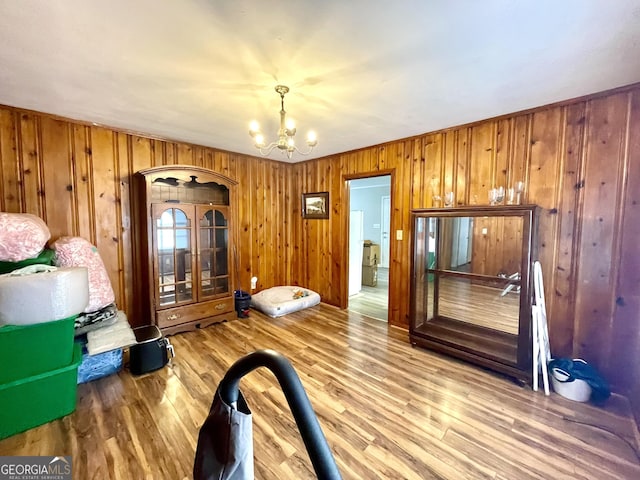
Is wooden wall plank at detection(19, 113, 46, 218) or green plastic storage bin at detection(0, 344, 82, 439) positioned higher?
wooden wall plank at detection(19, 113, 46, 218)

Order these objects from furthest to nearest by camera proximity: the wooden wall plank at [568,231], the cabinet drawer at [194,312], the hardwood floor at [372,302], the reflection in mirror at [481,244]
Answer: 1. the hardwood floor at [372,302]
2. the cabinet drawer at [194,312]
3. the reflection in mirror at [481,244]
4. the wooden wall plank at [568,231]

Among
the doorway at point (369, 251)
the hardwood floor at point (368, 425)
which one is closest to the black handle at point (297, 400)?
the hardwood floor at point (368, 425)

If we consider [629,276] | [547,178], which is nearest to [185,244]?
[547,178]

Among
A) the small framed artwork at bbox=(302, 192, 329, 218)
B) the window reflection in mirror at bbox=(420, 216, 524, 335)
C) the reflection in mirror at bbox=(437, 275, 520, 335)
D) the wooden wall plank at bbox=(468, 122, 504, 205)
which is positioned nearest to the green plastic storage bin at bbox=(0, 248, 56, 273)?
the small framed artwork at bbox=(302, 192, 329, 218)

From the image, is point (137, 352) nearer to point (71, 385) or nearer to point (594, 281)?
point (71, 385)

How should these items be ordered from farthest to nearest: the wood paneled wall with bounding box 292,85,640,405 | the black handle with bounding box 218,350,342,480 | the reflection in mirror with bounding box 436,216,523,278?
the reflection in mirror with bounding box 436,216,523,278 < the wood paneled wall with bounding box 292,85,640,405 < the black handle with bounding box 218,350,342,480

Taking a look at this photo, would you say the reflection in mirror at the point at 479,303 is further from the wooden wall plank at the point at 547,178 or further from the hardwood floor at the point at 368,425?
the hardwood floor at the point at 368,425

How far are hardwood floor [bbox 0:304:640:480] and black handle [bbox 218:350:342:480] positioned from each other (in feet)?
4.32

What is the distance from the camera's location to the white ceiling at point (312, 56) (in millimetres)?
1342

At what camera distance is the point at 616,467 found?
5.16 ft

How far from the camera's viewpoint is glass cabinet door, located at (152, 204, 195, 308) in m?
3.08

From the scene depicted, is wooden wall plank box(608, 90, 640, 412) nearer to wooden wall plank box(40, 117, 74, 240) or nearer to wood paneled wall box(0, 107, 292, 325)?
wood paneled wall box(0, 107, 292, 325)

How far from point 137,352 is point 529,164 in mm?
3917

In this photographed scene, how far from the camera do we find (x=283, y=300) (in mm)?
4148
